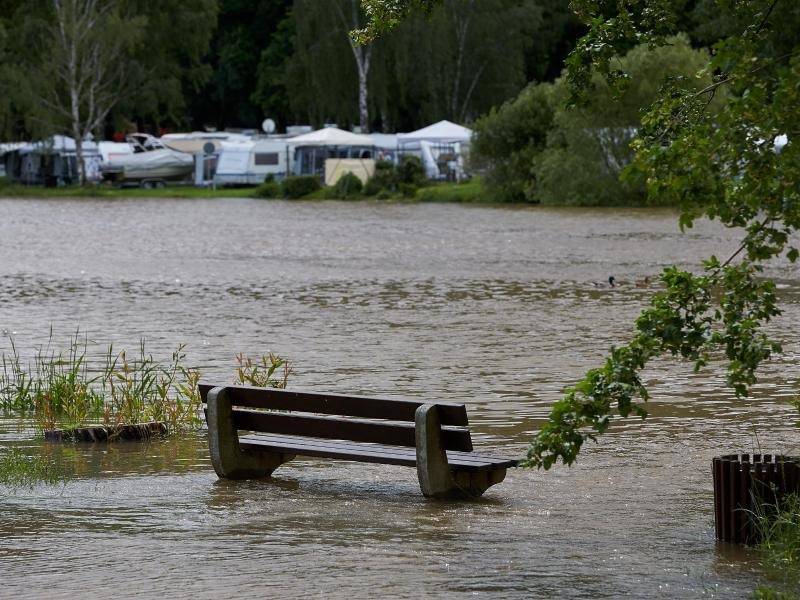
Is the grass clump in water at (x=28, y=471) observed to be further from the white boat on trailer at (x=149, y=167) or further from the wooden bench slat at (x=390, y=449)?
the white boat on trailer at (x=149, y=167)

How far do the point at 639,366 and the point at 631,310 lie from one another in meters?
15.0

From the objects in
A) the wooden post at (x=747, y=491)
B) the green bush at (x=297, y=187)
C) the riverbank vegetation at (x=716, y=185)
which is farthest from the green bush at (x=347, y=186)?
the riverbank vegetation at (x=716, y=185)

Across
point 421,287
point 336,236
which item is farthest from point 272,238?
point 421,287

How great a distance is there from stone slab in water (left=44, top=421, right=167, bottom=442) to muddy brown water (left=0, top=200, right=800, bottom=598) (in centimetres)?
17

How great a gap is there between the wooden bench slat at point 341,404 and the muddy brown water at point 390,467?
54 centimetres

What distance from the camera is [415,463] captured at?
912cm

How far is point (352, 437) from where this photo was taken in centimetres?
928

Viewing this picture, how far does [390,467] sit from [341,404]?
1.51 m

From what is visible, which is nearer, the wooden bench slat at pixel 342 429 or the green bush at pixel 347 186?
the wooden bench slat at pixel 342 429

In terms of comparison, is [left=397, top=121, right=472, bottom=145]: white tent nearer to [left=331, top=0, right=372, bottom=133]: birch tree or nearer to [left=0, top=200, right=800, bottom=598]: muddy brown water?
[left=331, top=0, right=372, bottom=133]: birch tree

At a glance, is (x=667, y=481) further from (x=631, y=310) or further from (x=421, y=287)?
(x=421, y=287)

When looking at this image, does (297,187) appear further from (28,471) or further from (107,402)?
(28,471)

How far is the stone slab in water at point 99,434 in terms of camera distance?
11562 mm

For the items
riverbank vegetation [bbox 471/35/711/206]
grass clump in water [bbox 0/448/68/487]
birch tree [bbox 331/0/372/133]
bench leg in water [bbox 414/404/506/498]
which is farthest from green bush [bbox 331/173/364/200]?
bench leg in water [bbox 414/404/506/498]
